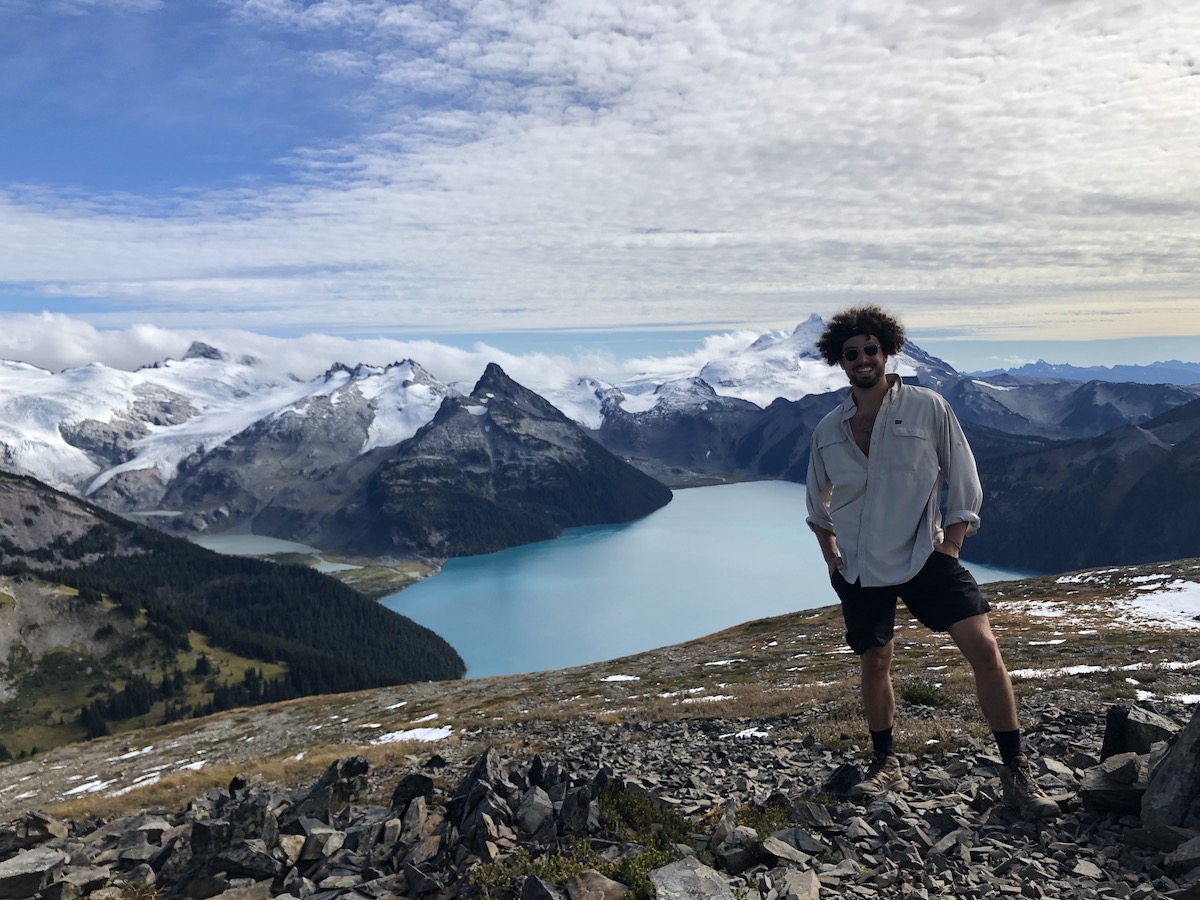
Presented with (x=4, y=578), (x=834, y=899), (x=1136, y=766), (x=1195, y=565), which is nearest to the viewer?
(x=834, y=899)

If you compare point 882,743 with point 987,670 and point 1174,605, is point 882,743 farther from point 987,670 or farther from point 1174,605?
point 1174,605

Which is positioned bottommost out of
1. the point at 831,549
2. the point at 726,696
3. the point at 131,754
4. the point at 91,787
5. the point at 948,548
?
the point at 131,754

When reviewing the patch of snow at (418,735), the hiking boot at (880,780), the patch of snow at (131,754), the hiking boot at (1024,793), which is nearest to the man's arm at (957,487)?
the hiking boot at (1024,793)

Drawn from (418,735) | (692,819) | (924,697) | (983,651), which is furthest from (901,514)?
(418,735)

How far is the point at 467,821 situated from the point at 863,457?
7.31 m

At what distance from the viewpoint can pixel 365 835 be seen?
1041cm

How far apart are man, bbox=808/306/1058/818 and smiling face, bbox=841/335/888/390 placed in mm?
13

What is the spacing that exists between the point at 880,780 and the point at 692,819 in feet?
8.58

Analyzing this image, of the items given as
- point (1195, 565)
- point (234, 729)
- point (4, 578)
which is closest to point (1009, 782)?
point (234, 729)

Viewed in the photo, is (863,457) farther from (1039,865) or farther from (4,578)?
(4,578)

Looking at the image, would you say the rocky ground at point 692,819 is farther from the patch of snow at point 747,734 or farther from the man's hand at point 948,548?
the man's hand at point 948,548

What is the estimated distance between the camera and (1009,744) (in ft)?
27.0

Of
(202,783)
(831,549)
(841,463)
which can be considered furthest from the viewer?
(202,783)

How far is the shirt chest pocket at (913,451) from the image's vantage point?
27.1ft
